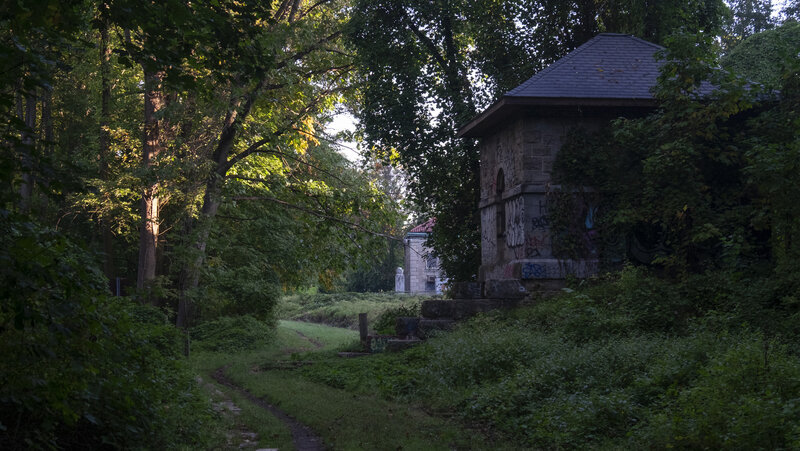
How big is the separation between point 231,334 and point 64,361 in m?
18.0

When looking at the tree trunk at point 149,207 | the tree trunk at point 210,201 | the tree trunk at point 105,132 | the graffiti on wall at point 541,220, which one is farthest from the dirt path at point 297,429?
the tree trunk at point 105,132

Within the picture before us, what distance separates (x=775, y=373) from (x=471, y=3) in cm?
1856

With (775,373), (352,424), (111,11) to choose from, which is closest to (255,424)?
(352,424)

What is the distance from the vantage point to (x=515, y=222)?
18.1 meters

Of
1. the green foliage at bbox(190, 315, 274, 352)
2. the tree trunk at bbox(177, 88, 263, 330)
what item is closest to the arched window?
the tree trunk at bbox(177, 88, 263, 330)

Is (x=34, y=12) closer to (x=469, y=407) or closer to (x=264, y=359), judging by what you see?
(x=469, y=407)

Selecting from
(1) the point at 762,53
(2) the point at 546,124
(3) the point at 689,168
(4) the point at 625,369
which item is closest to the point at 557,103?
(2) the point at 546,124

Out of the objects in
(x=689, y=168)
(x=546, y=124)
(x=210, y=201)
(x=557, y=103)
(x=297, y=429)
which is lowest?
(x=297, y=429)

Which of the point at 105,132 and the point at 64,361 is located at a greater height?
the point at 105,132

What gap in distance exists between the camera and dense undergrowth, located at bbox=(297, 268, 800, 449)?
23.2 feet

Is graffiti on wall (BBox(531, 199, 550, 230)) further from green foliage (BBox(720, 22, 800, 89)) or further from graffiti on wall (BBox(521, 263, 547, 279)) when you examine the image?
green foliage (BBox(720, 22, 800, 89))

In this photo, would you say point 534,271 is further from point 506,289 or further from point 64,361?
point 64,361

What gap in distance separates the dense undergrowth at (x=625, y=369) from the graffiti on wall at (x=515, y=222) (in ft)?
7.53

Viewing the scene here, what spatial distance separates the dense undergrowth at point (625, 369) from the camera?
709 centimetres
